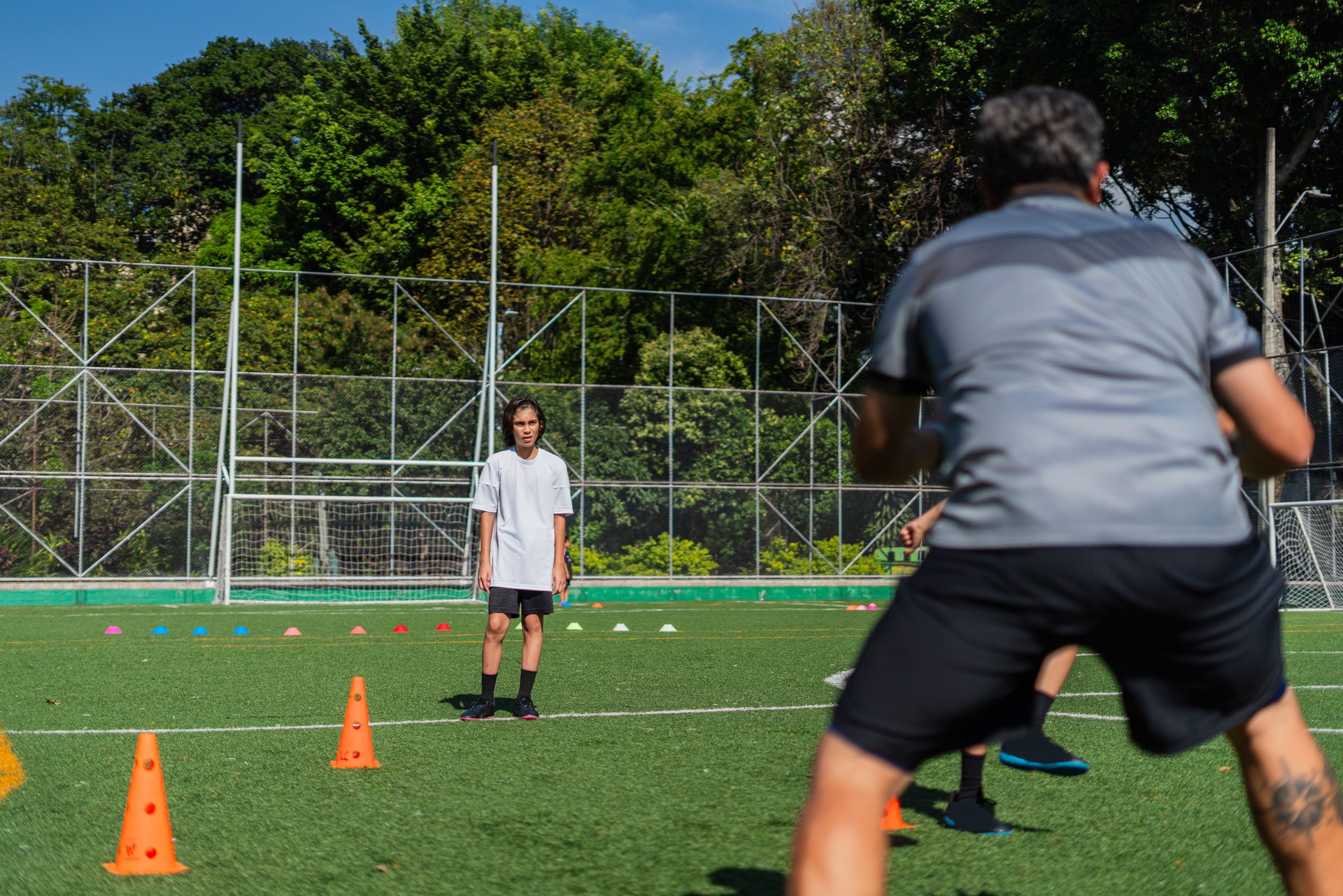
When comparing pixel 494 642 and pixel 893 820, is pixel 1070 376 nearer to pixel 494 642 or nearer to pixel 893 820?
pixel 893 820

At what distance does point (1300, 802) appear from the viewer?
238 centimetres

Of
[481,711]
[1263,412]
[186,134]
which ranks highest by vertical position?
[186,134]

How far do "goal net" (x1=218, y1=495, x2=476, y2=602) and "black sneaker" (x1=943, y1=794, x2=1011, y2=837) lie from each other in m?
18.0

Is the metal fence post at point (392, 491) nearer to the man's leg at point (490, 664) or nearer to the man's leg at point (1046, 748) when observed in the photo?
the man's leg at point (490, 664)

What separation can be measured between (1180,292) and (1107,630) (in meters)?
0.54

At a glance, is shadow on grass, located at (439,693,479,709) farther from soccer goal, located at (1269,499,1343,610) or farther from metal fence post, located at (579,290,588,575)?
soccer goal, located at (1269,499,1343,610)

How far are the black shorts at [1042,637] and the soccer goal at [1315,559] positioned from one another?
19242 millimetres

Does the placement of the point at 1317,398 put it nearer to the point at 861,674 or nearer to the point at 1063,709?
the point at 1063,709

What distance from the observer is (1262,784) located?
240 cm

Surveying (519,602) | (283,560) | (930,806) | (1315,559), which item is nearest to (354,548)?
(283,560)

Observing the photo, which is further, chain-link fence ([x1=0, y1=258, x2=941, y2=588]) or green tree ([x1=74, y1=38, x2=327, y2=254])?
green tree ([x1=74, y1=38, x2=327, y2=254])

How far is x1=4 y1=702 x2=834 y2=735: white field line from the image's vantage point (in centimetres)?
645

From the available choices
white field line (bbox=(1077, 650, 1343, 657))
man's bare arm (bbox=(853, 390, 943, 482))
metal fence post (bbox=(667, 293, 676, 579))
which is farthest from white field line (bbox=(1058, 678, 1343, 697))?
metal fence post (bbox=(667, 293, 676, 579))

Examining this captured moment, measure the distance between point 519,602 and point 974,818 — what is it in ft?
11.4
